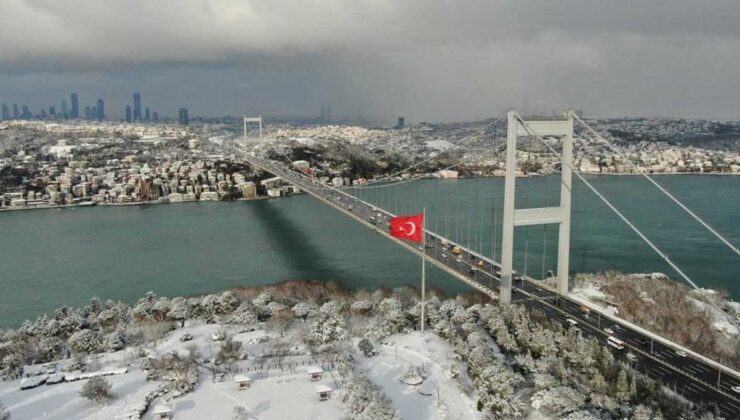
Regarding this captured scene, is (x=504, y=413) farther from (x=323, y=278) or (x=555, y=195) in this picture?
(x=555, y=195)

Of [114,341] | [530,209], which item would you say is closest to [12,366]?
[114,341]

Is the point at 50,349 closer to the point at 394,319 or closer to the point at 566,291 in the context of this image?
the point at 394,319

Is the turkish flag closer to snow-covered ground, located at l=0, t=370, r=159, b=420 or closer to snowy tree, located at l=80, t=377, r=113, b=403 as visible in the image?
snow-covered ground, located at l=0, t=370, r=159, b=420

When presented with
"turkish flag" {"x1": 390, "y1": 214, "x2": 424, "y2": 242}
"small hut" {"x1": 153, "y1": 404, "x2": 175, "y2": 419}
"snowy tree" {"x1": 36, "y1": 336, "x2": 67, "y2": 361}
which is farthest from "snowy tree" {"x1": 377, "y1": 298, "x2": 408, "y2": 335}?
"snowy tree" {"x1": 36, "y1": 336, "x2": 67, "y2": 361}

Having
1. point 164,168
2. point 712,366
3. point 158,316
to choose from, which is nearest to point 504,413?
point 712,366

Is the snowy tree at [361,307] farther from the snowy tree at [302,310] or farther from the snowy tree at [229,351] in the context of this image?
the snowy tree at [229,351]

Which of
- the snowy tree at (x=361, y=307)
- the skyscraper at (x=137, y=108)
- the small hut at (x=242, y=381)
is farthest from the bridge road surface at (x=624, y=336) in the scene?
the skyscraper at (x=137, y=108)
